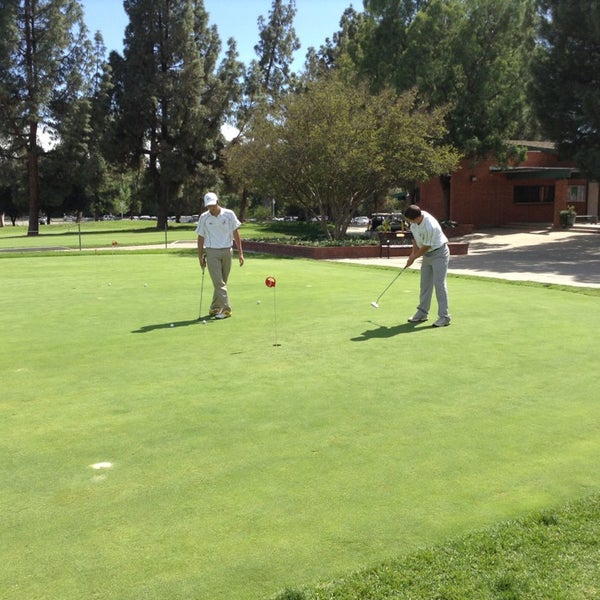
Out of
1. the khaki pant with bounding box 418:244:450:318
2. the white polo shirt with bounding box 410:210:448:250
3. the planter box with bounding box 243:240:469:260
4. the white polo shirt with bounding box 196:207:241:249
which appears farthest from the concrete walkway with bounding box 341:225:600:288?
the white polo shirt with bounding box 196:207:241:249

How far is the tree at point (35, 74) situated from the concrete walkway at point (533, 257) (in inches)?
1502

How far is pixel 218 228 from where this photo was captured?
10953mm

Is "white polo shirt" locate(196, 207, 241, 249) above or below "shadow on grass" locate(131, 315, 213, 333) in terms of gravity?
above

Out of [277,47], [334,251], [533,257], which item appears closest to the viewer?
[334,251]

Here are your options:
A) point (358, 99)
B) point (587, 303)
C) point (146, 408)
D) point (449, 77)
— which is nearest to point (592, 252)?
point (358, 99)

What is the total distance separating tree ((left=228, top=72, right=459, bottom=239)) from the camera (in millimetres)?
27703

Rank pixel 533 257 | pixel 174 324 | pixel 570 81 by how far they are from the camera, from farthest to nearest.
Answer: pixel 570 81, pixel 533 257, pixel 174 324

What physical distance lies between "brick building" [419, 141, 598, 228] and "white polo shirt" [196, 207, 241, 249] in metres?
34.6

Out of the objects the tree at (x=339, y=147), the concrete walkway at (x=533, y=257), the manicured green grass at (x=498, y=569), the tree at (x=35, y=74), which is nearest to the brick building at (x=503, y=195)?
the concrete walkway at (x=533, y=257)

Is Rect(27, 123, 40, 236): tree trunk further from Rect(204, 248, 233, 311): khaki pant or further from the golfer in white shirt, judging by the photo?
the golfer in white shirt

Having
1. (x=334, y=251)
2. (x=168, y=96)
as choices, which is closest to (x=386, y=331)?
(x=334, y=251)

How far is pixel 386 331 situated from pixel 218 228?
11.1ft

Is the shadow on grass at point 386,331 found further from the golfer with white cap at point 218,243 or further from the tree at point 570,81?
the tree at point 570,81

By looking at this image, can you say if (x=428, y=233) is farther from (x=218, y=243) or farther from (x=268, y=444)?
(x=268, y=444)
